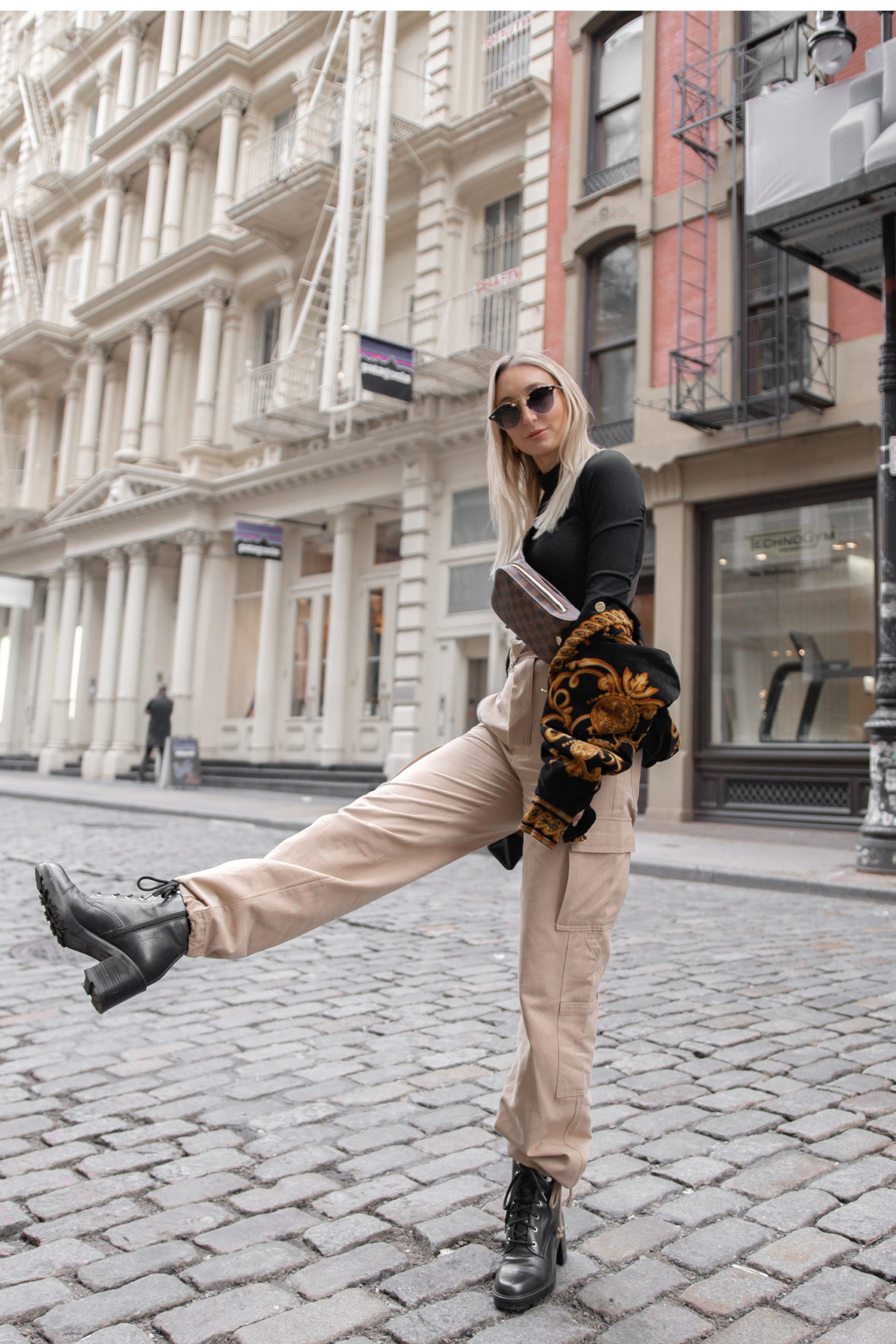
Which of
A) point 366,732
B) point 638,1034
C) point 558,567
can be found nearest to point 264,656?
point 366,732

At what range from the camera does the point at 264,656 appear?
2220 centimetres

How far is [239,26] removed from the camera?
24.7m

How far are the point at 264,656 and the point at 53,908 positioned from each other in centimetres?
2041

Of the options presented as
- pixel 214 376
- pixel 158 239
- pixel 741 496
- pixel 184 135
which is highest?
pixel 184 135

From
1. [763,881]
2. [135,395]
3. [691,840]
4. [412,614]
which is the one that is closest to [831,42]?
[763,881]

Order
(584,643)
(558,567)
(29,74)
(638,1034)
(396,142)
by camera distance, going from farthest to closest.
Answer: (29,74) < (396,142) < (638,1034) < (558,567) < (584,643)

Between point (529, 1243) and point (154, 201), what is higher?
point (154, 201)

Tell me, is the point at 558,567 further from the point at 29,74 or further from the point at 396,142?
the point at 29,74

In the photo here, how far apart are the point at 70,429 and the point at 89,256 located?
4815 mm

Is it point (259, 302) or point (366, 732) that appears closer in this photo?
point (366, 732)

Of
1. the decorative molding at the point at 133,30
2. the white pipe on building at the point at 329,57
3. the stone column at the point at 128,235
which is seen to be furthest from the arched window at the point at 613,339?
the decorative molding at the point at 133,30

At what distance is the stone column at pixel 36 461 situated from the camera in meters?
31.6

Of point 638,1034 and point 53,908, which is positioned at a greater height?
point 53,908

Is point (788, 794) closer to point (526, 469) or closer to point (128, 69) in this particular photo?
point (526, 469)
